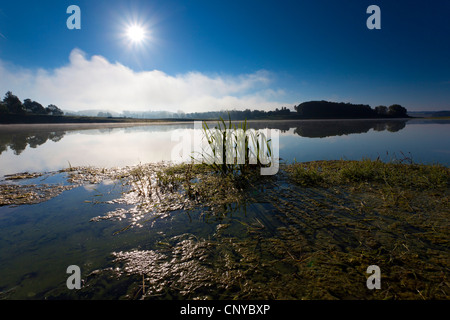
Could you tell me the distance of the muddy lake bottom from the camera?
4.94 feet

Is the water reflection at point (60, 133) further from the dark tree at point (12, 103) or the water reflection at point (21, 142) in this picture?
the dark tree at point (12, 103)

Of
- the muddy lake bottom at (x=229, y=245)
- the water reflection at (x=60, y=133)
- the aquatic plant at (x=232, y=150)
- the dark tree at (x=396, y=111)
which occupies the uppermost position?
the dark tree at (x=396, y=111)

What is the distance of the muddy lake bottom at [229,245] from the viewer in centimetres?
151

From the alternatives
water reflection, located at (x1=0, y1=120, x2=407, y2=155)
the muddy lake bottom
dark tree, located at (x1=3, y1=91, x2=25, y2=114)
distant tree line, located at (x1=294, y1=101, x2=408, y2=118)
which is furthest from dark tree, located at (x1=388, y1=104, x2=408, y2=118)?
dark tree, located at (x1=3, y1=91, x2=25, y2=114)

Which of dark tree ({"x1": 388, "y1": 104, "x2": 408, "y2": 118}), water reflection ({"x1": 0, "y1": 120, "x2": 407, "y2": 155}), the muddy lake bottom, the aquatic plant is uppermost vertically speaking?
dark tree ({"x1": 388, "y1": 104, "x2": 408, "y2": 118})

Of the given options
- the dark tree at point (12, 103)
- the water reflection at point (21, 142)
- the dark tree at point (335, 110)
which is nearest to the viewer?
the water reflection at point (21, 142)

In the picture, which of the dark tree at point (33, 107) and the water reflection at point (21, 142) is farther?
the dark tree at point (33, 107)

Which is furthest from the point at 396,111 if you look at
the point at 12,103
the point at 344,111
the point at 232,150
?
the point at 12,103

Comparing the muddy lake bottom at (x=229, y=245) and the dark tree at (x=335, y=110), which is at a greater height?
the dark tree at (x=335, y=110)

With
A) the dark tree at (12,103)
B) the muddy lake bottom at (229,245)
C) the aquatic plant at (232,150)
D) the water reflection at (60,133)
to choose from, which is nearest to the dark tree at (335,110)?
the water reflection at (60,133)

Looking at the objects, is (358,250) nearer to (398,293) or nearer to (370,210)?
(398,293)

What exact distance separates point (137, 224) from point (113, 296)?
41.8 inches

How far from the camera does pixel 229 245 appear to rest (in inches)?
79.7

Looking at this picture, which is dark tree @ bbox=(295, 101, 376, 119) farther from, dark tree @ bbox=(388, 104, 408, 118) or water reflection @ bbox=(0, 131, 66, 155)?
water reflection @ bbox=(0, 131, 66, 155)
